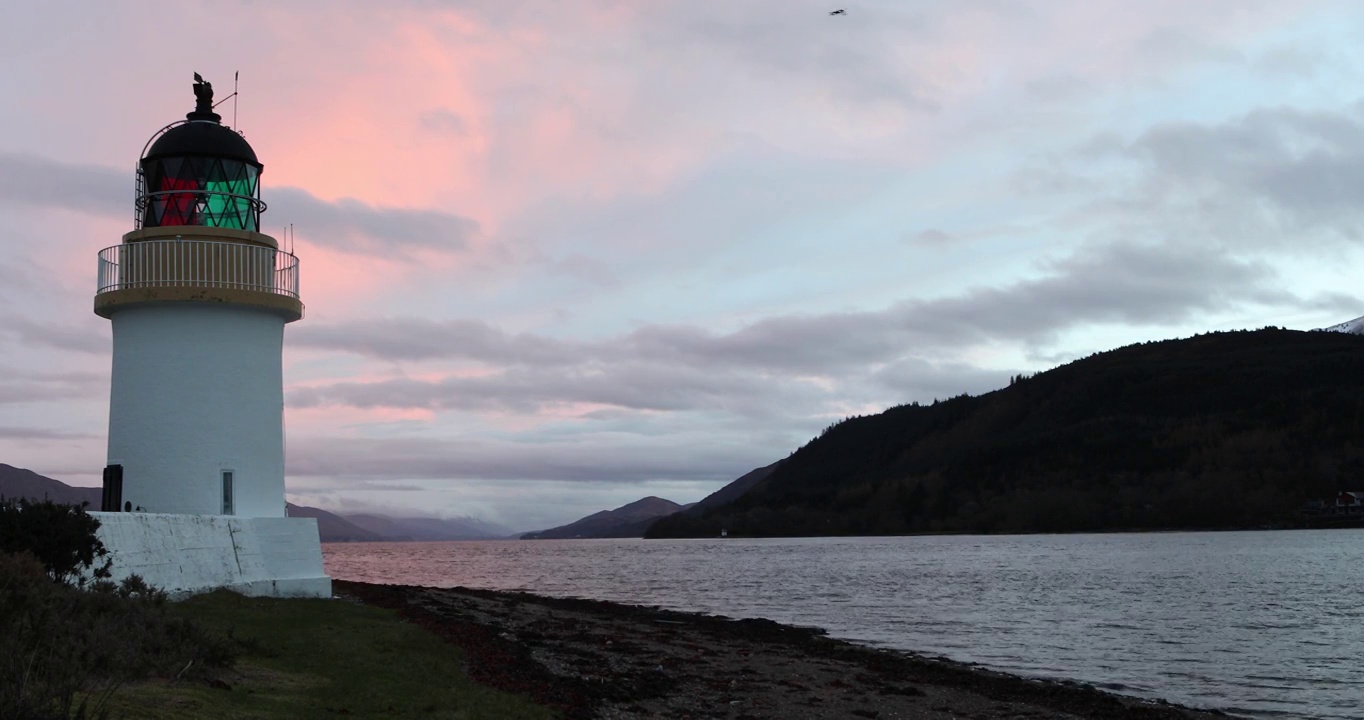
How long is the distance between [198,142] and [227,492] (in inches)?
315

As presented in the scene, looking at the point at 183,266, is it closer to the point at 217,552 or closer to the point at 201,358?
the point at 201,358

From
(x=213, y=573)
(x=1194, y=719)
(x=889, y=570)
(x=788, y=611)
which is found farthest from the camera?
(x=889, y=570)

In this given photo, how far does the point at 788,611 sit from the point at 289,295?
95.6 ft

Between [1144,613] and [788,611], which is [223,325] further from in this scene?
[1144,613]

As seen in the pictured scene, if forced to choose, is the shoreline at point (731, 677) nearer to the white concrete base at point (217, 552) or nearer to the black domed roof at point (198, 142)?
the white concrete base at point (217, 552)

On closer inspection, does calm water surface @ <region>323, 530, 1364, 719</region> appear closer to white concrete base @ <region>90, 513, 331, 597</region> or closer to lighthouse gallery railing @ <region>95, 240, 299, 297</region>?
white concrete base @ <region>90, 513, 331, 597</region>

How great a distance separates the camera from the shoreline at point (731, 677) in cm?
1892

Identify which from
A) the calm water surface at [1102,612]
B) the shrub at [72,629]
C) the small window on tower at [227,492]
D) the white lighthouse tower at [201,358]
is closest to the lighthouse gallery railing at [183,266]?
the white lighthouse tower at [201,358]

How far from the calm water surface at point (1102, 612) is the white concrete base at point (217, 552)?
1787cm

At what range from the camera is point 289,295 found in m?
26.1

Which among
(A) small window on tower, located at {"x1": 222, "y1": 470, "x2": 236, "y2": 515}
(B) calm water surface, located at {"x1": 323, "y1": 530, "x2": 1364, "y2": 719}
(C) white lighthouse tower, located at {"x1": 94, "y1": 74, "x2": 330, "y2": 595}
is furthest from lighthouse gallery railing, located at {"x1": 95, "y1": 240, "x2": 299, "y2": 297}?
(B) calm water surface, located at {"x1": 323, "y1": 530, "x2": 1364, "y2": 719}

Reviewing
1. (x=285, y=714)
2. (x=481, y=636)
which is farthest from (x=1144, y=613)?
(x=285, y=714)

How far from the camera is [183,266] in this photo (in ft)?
80.9

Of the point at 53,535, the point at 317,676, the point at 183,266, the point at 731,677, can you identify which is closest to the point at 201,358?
the point at 183,266
